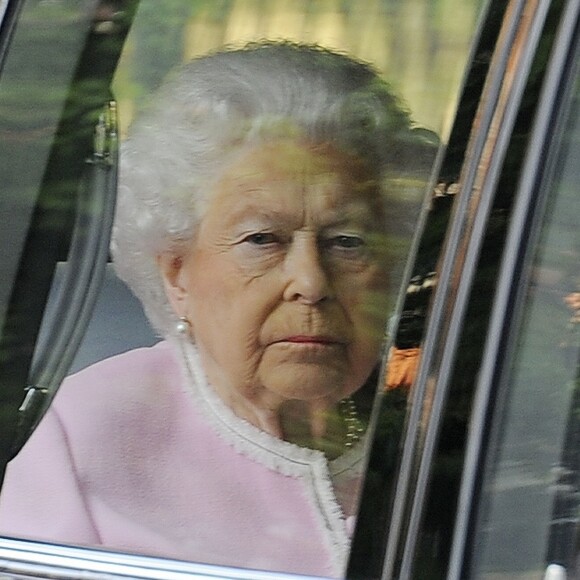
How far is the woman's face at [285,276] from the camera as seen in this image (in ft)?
7.12

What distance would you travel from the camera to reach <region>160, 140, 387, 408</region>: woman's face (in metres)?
2.17

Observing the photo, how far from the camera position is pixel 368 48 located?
7.30ft

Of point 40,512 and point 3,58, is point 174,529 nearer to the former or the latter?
point 40,512

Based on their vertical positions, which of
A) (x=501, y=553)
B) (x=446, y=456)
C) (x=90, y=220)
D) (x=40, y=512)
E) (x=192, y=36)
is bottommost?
(x=40, y=512)

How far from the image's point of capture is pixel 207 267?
2301 millimetres

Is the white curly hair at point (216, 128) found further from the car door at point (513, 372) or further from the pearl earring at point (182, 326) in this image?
the car door at point (513, 372)

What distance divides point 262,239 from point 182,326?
21 centimetres

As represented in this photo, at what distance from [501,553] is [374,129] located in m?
0.74

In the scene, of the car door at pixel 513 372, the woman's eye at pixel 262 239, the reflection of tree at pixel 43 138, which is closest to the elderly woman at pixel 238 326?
the woman's eye at pixel 262 239

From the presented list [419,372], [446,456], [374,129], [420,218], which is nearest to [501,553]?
[446,456]

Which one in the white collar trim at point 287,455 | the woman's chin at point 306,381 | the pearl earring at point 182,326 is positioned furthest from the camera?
the pearl earring at point 182,326

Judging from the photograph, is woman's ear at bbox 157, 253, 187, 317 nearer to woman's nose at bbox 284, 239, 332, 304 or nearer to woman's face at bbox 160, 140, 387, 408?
woman's face at bbox 160, 140, 387, 408

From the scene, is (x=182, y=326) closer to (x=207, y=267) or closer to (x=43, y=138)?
(x=207, y=267)

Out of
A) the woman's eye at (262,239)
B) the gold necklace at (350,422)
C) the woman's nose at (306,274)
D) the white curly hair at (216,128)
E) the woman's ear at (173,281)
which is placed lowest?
the gold necklace at (350,422)
